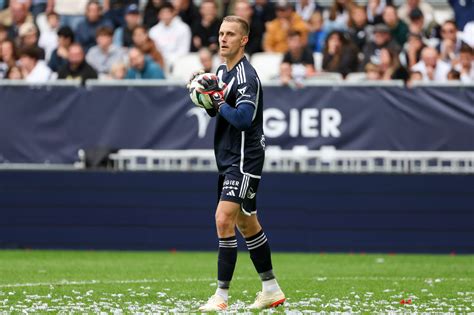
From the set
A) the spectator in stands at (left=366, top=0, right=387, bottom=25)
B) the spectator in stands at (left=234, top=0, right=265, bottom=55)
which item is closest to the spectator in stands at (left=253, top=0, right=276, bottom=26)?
the spectator in stands at (left=234, top=0, right=265, bottom=55)

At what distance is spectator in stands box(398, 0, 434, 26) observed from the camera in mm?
19339

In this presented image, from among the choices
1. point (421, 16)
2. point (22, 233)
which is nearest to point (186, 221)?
point (22, 233)

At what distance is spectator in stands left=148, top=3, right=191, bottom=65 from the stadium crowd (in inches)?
0.7

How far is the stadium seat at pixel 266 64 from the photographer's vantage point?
59.1 feet

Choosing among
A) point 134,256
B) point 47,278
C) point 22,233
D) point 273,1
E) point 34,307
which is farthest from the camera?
point 273,1

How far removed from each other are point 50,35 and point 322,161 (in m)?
6.78

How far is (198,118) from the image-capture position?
16.3 metres

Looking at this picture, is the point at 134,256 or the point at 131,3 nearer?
the point at 134,256

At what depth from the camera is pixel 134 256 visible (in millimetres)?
15336

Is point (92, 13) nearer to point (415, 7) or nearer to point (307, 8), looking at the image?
point (307, 8)

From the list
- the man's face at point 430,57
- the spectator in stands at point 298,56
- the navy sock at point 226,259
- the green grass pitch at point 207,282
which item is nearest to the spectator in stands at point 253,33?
the spectator in stands at point 298,56

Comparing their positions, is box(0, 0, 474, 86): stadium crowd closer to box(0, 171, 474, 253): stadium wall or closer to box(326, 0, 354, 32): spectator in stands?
box(326, 0, 354, 32): spectator in stands

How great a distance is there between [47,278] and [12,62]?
725cm

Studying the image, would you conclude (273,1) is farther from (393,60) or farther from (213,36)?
(393,60)
